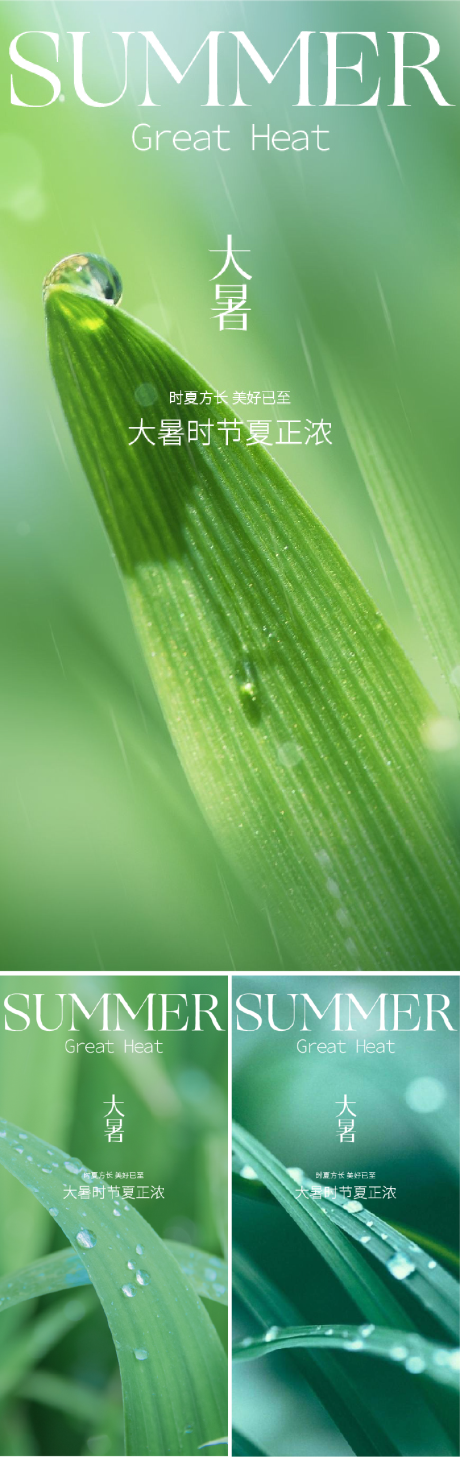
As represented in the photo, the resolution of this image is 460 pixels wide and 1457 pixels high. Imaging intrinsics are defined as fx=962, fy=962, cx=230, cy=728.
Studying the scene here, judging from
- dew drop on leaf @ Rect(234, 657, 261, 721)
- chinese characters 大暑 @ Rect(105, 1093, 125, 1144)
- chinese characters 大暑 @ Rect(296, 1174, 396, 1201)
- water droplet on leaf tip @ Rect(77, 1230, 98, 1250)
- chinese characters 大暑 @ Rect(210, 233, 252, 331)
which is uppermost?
chinese characters 大暑 @ Rect(210, 233, 252, 331)

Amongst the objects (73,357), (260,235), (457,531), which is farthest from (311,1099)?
(260,235)

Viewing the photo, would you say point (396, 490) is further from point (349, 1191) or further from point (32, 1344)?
point (32, 1344)

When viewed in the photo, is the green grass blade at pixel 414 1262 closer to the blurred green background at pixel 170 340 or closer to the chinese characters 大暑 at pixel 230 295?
the blurred green background at pixel 170 340

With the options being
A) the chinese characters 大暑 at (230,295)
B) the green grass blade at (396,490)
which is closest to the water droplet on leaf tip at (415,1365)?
the green grass blade at (396,490)

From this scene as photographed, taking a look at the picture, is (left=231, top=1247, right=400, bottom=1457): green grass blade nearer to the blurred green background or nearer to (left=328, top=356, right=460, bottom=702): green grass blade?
the blurred green background

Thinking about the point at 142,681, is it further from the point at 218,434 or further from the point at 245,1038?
the point at 245,1038

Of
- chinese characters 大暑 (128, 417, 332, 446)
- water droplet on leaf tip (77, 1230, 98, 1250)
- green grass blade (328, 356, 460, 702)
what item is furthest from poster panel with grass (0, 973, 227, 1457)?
chinese characters 大暑 (128, 417, 332, 446)

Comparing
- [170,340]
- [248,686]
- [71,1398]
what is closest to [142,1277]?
[71,1398]

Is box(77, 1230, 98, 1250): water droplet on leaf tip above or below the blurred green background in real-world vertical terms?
below
